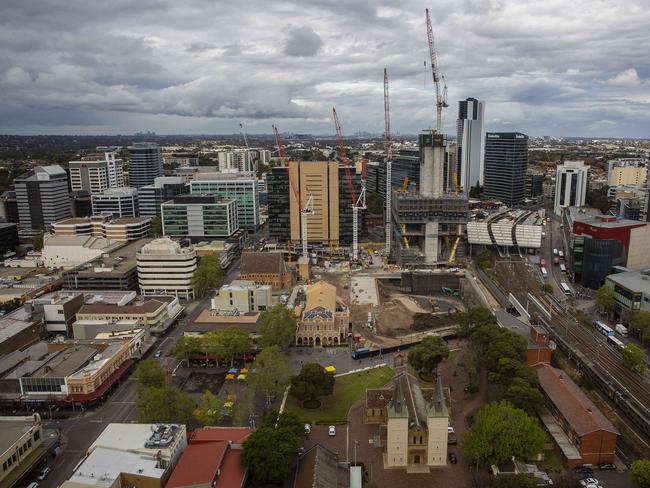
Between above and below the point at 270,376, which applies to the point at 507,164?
above

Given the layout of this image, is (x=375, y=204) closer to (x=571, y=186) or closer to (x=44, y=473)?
(x=571, y=186)

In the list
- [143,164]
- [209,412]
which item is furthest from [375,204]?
[209,412]

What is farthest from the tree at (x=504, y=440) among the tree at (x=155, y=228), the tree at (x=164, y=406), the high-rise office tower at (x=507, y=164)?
the high-rise office tower at (x=507, y=164)

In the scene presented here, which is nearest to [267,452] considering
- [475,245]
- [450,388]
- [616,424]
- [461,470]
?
[461,470]

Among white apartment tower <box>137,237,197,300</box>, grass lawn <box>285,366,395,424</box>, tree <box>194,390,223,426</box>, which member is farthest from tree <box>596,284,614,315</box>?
white apartment tower <box>137,237,197,300</box>

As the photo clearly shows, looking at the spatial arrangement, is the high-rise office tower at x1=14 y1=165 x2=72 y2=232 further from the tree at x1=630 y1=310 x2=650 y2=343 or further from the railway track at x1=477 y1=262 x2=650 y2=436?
the tree at x1=630 y1=310 x2=650 y2=343

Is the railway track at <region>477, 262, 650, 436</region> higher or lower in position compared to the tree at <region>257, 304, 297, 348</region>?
lower

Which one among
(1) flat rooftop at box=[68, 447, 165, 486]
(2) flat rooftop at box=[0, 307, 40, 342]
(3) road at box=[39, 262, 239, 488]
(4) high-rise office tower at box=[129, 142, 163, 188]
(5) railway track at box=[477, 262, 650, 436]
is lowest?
(3) road at box=[39, 262, 239, 488]
